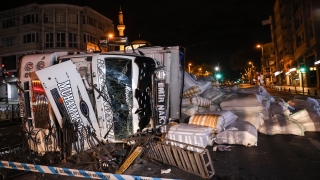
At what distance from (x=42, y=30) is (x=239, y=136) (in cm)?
3272

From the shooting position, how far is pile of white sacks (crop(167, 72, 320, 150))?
6555mm

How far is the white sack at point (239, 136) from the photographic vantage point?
6891 millimetres

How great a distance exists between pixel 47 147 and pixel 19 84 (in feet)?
5.80

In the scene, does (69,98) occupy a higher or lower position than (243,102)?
higher

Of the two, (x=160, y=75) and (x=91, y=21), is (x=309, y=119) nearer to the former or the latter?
(x=160, y=75)

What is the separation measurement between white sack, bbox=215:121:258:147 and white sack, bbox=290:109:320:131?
2.61m

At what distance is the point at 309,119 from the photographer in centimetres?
854

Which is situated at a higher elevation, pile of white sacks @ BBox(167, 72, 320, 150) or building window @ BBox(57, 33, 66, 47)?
building window @ BBox(57, 33, 66, 47)

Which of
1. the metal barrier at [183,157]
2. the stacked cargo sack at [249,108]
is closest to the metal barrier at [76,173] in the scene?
the metal barrier at [183,157]

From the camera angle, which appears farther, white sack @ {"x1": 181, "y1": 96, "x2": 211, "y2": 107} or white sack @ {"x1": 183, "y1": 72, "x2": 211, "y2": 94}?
white sack @ {"x1": 183, "y1": 72, "x2": 211, "y2": 94}

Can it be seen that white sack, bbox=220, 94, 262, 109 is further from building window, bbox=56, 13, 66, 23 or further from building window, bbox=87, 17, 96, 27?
building window, bbox=87, 17, 96, 27

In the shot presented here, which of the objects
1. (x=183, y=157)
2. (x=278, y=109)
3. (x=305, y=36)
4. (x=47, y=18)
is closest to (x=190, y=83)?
(x=278, y=109)

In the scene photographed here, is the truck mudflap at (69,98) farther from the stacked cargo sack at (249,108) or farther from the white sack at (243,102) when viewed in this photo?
the white sack at (243,102)

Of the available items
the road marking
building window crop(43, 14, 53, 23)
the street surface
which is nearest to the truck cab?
the street surface
